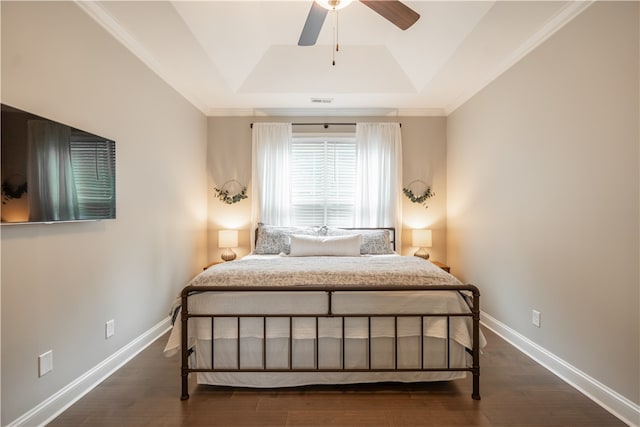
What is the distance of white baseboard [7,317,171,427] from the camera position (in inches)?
72.4

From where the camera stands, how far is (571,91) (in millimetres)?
2318

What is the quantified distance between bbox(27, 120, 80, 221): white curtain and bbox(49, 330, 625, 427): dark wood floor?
4.12 feet

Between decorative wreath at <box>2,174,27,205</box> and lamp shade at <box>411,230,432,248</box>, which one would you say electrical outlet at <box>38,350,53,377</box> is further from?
lamp shade at <box>411,230,432,248</box>

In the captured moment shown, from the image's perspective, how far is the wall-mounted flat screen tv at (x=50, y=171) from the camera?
163cm

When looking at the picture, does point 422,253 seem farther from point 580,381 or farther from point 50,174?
point 50,174

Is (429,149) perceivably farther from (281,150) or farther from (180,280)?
(180,280)

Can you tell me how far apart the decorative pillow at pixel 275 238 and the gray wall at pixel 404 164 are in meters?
0.66

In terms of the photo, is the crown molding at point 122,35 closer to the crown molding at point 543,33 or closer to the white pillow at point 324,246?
the white pillow at point 324,246

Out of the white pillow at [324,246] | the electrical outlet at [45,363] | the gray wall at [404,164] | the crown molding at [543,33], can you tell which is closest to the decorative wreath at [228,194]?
the gray wall at [404,164]

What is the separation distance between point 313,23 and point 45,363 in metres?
2.81

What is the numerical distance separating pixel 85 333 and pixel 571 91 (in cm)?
384

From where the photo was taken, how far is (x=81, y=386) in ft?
7.15

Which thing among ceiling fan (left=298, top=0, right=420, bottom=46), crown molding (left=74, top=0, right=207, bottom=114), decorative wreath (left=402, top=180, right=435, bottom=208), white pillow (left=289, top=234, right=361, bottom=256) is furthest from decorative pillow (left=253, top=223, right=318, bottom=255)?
ceiling fan (left=298, top=0, right=420, bottom=46)

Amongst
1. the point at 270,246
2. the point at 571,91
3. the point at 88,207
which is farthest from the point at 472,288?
the point at 88,207
